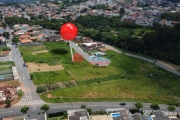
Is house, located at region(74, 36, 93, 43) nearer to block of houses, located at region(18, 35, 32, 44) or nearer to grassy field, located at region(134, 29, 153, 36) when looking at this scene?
block of houses, located at region(18, 35, 32, 44)

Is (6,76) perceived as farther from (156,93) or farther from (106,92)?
(156,93)

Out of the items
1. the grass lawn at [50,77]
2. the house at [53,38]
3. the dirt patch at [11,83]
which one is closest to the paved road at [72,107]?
the dirt patch at [11,83]

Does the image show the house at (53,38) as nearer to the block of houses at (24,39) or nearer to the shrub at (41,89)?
the block of houses at (24,39)

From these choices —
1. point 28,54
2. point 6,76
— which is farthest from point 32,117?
point 28,54

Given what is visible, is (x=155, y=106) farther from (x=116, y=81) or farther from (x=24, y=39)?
(x=24, y=39)

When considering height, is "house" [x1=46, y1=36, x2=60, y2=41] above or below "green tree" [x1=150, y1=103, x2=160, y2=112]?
above

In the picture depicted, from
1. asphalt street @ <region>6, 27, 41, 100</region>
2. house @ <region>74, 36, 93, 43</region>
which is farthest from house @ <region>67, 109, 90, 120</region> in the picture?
house @ <region>74, 36, 93, 43</region>

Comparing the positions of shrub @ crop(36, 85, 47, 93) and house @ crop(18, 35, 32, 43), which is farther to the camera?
house @ crop(18, 35, 32, 43)

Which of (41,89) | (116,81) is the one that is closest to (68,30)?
(41,89)
